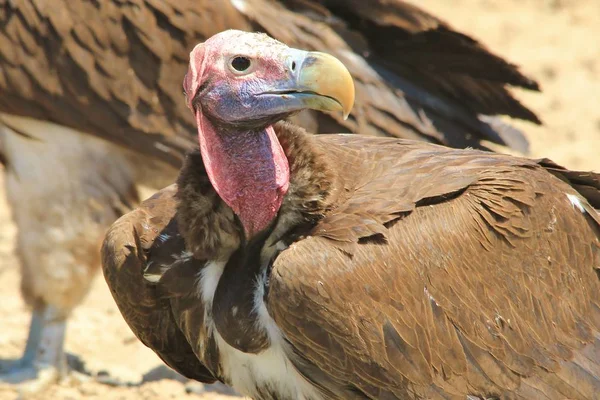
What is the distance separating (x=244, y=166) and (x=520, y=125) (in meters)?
6.43

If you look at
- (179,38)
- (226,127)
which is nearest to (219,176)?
(226,127)

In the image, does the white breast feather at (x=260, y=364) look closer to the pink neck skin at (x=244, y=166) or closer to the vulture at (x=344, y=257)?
the vulture at (x=344, y=257)

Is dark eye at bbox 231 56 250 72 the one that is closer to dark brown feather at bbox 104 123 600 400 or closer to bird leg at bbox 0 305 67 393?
dark brown feather at bbox 104 123 600 400

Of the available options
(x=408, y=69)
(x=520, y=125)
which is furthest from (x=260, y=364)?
(x=520, y=125)

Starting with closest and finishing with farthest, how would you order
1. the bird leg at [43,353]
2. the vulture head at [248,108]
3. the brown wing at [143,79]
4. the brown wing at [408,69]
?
the vulture head at [248,108] → the brown wing at [408,69] → the brown wing at [143,79] → the bird leg at [43,353]

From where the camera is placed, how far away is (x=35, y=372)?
6488mm

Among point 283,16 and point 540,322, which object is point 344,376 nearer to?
point 540,322

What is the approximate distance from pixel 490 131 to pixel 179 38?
166cm

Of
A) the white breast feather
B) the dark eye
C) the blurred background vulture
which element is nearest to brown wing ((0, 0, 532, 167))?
the blurred background vulture

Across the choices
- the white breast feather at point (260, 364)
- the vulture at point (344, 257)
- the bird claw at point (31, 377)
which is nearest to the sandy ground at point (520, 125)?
the bird claw at point (31, 377)

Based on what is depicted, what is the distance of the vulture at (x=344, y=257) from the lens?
13.0 ft

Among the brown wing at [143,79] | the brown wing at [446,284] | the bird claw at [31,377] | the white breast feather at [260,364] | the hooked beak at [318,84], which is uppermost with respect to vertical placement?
the brown wing at [143,79]

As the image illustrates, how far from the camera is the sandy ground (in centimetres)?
651

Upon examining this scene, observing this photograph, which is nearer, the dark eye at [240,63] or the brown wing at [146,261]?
the dark eye at [240,63]
